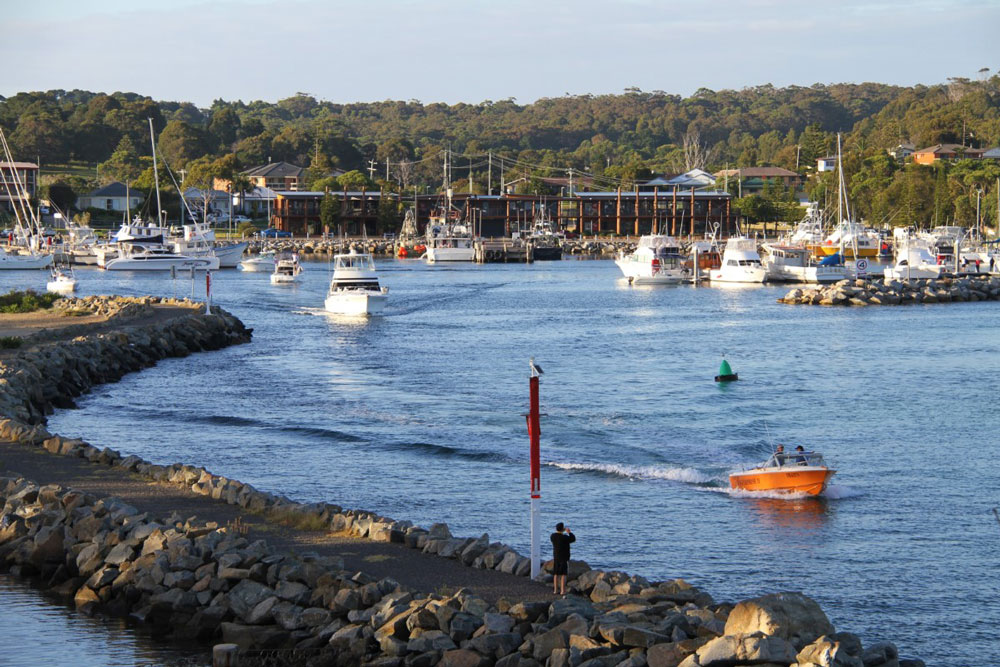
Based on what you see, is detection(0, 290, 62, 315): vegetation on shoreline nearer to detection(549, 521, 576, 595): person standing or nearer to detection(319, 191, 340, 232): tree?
detection(549, 521, 576, 595): person standing

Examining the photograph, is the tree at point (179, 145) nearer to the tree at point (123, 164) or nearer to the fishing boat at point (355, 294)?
the tree at point (123, 164)

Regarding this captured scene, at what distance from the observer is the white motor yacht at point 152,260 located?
103 metres

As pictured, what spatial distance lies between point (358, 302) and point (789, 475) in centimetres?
4013

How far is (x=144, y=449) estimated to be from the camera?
29078mm

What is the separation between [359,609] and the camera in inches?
607

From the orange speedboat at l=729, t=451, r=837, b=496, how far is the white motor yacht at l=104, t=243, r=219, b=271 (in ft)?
271

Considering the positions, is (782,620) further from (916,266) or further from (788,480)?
(916,266)

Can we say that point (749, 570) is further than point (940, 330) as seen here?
No

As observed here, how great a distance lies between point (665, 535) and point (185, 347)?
→ 30.3 m

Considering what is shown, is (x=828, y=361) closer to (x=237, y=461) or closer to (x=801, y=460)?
(x=801, y=460)

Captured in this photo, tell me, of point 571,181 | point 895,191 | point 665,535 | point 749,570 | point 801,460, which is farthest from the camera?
point 571,181

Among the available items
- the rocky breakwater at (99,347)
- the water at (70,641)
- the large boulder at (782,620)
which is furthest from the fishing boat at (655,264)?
the large boulder at (782,620)

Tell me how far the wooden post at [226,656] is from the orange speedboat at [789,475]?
42.9ft

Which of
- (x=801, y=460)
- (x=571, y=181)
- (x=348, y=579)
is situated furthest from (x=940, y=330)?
(x=571, y=181)
